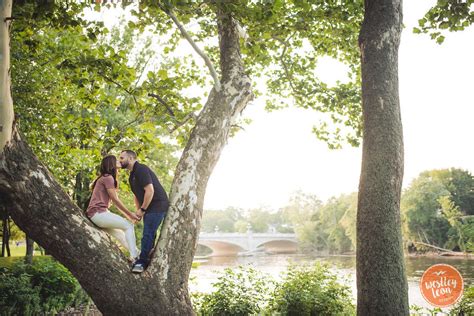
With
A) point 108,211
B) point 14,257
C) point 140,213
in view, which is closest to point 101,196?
point 108,211

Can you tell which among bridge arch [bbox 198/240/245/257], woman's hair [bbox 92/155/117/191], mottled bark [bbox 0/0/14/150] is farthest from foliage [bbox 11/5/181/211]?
bridge arch [bbox 198/240/245/257]

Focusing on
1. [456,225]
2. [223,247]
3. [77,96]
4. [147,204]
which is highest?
[77,96]

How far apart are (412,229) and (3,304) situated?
40551 millimetres

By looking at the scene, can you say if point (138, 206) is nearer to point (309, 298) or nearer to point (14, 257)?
point (309, 298)

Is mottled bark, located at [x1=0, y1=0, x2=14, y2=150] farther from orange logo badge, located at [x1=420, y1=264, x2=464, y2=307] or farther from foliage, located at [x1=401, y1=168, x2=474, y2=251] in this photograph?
foliage, located at [x1=401, y1=168, x2=474, y2=251]

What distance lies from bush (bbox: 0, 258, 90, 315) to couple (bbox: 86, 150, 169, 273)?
4379mm

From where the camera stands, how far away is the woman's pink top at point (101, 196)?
13.1 ft

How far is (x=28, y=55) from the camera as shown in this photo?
8.95 m

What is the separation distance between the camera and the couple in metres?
3.91

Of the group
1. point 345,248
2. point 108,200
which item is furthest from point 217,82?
point 345,248

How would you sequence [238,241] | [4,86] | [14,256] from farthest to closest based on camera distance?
[238,241], [14,256], [4,86]

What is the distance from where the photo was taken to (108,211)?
4.07m

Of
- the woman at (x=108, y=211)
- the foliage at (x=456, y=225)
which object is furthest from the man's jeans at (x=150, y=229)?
the foliage at (x=456, y=225)

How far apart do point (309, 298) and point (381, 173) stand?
3.67 m
